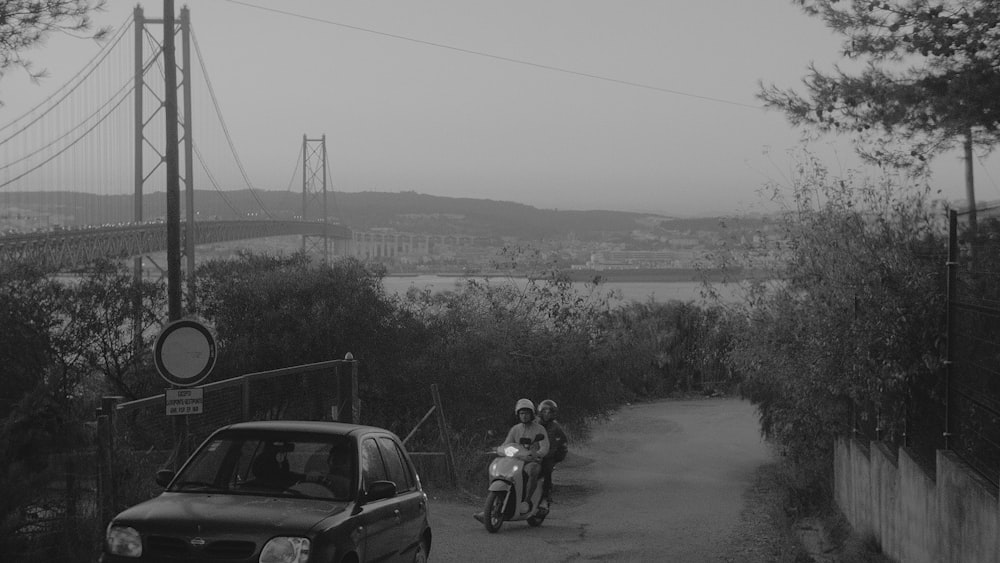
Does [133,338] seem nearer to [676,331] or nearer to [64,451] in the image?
[64,451]

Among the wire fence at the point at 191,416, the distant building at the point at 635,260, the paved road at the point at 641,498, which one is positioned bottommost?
the paved road at the point at 641,498

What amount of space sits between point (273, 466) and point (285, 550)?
126 cm

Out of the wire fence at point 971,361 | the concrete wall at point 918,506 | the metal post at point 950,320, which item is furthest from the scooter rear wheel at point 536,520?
the metal post at point 950,320

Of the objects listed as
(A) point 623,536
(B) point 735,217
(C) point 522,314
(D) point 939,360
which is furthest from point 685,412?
(D) point 939,360

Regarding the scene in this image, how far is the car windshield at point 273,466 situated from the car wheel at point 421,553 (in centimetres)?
158

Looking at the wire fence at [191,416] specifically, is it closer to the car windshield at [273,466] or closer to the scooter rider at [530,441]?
the car windshield at [273,466]

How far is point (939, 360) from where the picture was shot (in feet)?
40.3

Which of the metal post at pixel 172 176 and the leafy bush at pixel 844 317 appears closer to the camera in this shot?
the leafy bush at pixel 844 317

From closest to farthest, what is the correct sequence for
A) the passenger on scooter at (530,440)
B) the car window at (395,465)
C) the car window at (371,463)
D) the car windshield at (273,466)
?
1. the car windshield at (273,466)
2. the car window at (371,463)
3. the car window at (395,465)
4. the passenger on scooter at (530,440)

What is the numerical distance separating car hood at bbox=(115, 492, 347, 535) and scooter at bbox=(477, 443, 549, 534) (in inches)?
A: 260

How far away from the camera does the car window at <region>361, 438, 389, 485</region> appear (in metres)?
8.59

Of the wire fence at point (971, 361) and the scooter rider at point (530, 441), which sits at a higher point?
the wire fence at point (971, 361)

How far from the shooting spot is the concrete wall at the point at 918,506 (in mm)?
7906

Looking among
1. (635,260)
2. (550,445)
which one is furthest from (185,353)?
(635,260)
